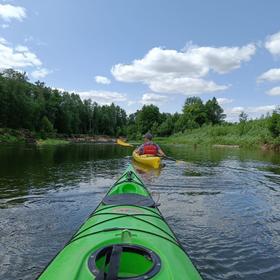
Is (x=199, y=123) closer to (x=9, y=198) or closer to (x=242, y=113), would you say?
(x=242, y=113)

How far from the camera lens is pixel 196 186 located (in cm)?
1061

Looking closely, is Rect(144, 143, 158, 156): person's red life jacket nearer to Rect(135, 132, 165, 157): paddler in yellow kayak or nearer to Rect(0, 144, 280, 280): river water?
Rect(135, 132, 165, 157): paddler in yellow kayak

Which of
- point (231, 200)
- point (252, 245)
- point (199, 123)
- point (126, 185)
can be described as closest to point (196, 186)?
point (231, 200)

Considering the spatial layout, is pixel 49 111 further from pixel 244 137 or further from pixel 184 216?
pixel 184 216

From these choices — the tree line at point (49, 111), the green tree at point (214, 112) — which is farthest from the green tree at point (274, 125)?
the green tree at point (214, 112)

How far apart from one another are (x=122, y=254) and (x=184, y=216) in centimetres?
417

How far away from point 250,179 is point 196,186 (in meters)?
2.90

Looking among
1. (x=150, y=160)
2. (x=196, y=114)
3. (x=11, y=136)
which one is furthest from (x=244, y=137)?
(x=196, y=114)

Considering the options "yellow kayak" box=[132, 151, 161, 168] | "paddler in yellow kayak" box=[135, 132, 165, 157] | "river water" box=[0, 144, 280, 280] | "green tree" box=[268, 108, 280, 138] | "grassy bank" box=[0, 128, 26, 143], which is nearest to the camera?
"river water" box=[0, 144, 280, 280]

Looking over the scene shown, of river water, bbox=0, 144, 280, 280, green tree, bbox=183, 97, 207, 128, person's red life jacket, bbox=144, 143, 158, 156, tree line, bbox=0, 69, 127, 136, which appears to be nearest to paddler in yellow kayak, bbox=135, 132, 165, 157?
person's red life jacket, bbox=144, 143, 158, 156

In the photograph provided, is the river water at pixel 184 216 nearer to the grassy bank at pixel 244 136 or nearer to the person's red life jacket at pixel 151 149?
the person's red life jacket at pixel 151 149

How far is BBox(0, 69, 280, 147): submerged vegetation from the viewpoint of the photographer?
138ft

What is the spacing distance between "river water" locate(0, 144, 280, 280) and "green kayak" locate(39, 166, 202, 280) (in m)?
1.25

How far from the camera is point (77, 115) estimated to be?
89.4 meters
